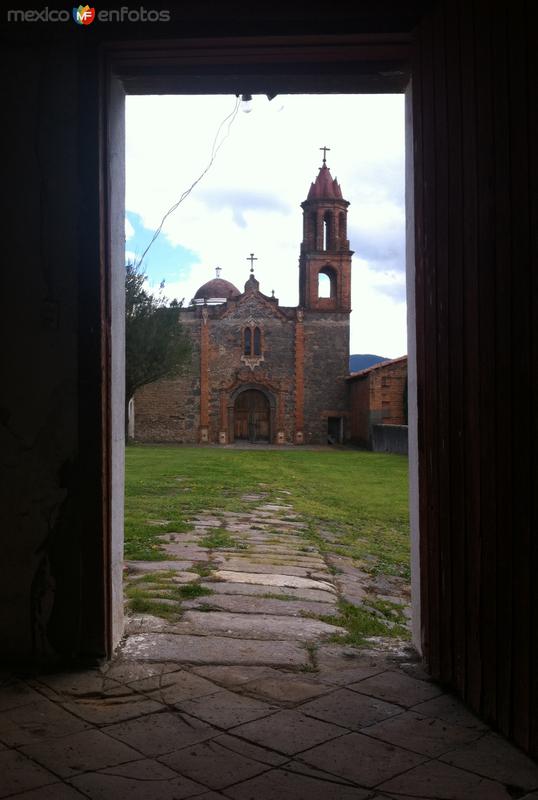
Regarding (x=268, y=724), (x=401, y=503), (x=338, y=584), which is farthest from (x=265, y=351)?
(x=268, y=724)

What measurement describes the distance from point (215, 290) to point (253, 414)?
381 inches

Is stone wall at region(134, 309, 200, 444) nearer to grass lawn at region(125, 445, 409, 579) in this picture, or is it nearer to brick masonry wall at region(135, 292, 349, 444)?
brick masonry wall at region(135, 292, 349, 444)

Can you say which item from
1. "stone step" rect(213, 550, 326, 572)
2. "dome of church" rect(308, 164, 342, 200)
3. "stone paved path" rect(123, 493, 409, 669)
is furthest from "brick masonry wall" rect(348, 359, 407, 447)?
"stone step" rect(213, 550, 326, 572)

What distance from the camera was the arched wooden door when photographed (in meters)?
33.5

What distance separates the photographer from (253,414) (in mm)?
33625

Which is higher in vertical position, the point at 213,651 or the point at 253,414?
the point at 253,414

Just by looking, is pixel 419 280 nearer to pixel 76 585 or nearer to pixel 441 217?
pixel 441 217

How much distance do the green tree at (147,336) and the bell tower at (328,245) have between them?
9.38m

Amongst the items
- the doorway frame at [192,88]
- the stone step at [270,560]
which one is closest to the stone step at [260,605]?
the doorway frame at [192,88]

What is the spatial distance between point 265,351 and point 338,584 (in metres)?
29.2

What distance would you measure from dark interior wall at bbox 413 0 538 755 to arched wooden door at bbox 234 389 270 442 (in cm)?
3062

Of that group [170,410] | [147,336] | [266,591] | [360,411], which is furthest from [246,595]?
[170,410]

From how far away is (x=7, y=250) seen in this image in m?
2.87

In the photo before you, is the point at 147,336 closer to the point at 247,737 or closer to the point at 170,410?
the point at 170,410
